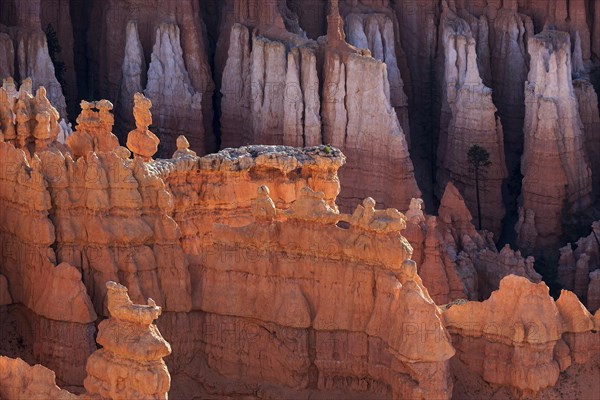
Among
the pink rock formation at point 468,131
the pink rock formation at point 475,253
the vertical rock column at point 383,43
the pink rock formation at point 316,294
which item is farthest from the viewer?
the vertical rock column at point 383,43

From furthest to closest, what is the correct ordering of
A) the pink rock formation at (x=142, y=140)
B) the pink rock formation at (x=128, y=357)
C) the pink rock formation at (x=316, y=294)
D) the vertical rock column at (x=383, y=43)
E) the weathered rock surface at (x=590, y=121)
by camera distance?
the vertical rock column at (x=383, y=43) → the weathered rock surface at (x=590, y=121) → the pink rock formation at (x=142, y=140) → the pink rock formation at (x=316, y=294) → the pink rock formation at (x=128, y=357)

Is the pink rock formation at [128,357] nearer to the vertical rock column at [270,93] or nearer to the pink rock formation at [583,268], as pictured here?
the pink rock formation at [583,268]

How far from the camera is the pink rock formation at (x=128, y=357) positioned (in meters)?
28.8

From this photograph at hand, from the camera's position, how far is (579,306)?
33.3m

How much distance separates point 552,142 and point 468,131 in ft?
6.92

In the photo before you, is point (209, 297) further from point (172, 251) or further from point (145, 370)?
point (145, 370)

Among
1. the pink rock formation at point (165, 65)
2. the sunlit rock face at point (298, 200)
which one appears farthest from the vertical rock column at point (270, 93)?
the pink rock formation at point (165, 65)

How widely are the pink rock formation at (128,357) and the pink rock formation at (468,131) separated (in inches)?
922

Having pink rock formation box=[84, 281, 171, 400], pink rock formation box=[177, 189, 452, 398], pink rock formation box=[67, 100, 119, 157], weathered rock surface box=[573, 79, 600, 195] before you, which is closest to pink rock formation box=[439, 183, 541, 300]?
weathered rock surface box=[573, 79, 600, 195]

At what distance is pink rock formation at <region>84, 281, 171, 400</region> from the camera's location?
1133 inches

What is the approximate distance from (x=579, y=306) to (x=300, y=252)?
13.2 ft

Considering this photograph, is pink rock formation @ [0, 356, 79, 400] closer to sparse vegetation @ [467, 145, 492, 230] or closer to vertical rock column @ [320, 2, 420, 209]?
vertical rock column @ [320, 2, 420, 209]

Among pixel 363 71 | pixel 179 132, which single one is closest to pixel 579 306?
pixel 363 71

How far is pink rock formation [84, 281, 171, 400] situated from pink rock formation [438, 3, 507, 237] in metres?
23.4
